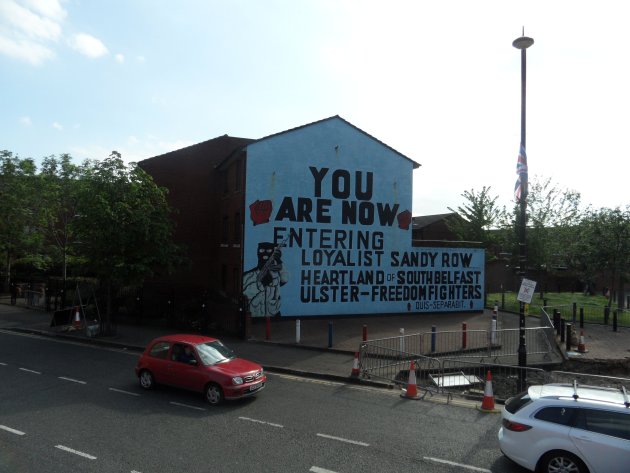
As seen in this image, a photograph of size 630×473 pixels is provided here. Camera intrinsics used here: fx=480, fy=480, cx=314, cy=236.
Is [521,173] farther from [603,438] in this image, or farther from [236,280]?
[236,280]

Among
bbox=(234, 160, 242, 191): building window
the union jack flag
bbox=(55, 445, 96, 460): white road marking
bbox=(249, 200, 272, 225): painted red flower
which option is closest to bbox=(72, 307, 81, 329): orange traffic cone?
bbox=(249, 200, 272, 225): painted red flower

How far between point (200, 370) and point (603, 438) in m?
8.17

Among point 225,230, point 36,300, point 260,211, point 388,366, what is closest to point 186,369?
point 388,366

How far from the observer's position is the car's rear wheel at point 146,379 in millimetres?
12133

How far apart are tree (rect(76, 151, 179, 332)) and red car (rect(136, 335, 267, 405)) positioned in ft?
25.2

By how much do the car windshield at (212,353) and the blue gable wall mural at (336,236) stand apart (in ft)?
33.2

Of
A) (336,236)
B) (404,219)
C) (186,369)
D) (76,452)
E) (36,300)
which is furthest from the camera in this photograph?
(36,300)

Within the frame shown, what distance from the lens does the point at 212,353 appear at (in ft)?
39.2

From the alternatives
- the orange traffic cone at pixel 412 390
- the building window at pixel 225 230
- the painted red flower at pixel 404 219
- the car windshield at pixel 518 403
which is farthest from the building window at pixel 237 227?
the car windshield at pixel 518 403

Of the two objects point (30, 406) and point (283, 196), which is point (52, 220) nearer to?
point (283, 196)

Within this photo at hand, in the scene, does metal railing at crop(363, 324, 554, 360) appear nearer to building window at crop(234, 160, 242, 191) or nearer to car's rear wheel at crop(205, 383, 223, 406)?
car's rear wheel at crop(205, 383, 223, 406)

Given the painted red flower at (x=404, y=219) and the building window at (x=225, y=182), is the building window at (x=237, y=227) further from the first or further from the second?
the painted red flower at (x=404, y=219)

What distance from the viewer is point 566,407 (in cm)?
729

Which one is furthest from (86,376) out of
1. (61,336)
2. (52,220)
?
(52,220)
